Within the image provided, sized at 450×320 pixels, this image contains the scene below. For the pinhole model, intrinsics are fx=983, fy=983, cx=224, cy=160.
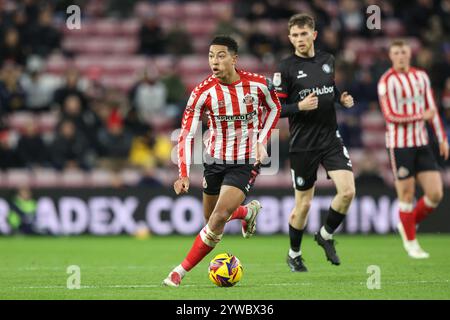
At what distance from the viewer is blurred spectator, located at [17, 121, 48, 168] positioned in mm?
17578

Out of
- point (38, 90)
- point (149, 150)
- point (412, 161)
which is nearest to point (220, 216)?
point (412, 161)

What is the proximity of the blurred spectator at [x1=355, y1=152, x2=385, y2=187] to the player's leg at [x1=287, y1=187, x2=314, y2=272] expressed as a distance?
6.98 metres

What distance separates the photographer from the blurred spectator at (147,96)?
18737 millimetres

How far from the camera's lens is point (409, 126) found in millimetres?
11672

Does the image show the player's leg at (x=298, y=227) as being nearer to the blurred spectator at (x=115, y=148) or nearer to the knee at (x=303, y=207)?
the knee at (x=303, y=207)

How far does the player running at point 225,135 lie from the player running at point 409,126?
10.2ft

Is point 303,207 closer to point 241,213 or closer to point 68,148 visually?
point 241,213

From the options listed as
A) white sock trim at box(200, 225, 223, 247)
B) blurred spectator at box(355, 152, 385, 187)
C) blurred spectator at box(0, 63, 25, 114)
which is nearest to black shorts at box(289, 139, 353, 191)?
white sock trim at box(200, 225, 223, 247)

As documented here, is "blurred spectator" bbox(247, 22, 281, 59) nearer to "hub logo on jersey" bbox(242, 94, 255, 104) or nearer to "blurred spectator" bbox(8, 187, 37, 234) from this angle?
"blurred spectator" bbox(8, 187, 37, 234)

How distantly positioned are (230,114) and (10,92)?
36.3 ft

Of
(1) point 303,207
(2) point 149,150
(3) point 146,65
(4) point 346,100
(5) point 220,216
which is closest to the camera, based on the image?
(5) point 220,216

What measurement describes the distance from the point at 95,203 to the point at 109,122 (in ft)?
7.16
